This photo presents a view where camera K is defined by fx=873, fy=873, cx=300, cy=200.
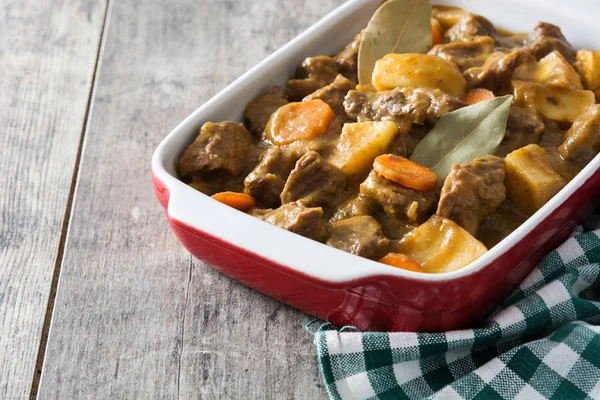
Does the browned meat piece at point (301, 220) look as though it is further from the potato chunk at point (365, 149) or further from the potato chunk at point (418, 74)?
the potato chunk at point (418, 74)

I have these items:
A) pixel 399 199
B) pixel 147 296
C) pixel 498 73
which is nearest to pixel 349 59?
pixel 498 73

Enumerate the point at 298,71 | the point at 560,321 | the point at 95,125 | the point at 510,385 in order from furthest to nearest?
the point at 95,125 < the point at 298,71 < the point at 560,321 < the point at 510,385

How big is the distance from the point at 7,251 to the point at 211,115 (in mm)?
895

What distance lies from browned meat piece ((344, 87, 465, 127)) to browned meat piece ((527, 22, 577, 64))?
0.59 m

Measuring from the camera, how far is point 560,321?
271 centimetres

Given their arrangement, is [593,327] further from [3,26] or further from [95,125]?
[3,26]

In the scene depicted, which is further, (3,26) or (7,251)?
(3,26)

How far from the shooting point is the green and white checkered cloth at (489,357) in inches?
99.6

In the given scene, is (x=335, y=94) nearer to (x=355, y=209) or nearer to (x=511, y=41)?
(x=355, y=209)

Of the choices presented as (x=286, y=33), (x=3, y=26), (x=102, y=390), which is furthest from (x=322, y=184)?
(x=3, y=26)

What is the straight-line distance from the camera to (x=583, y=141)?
9.93 ft

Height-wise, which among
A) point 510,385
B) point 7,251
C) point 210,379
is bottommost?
point 7,251

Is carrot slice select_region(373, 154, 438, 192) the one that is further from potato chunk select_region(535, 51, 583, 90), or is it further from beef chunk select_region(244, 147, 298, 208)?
potato chunk select_region(535, 51, 583, 90)

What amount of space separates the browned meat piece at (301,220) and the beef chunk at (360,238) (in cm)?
5
